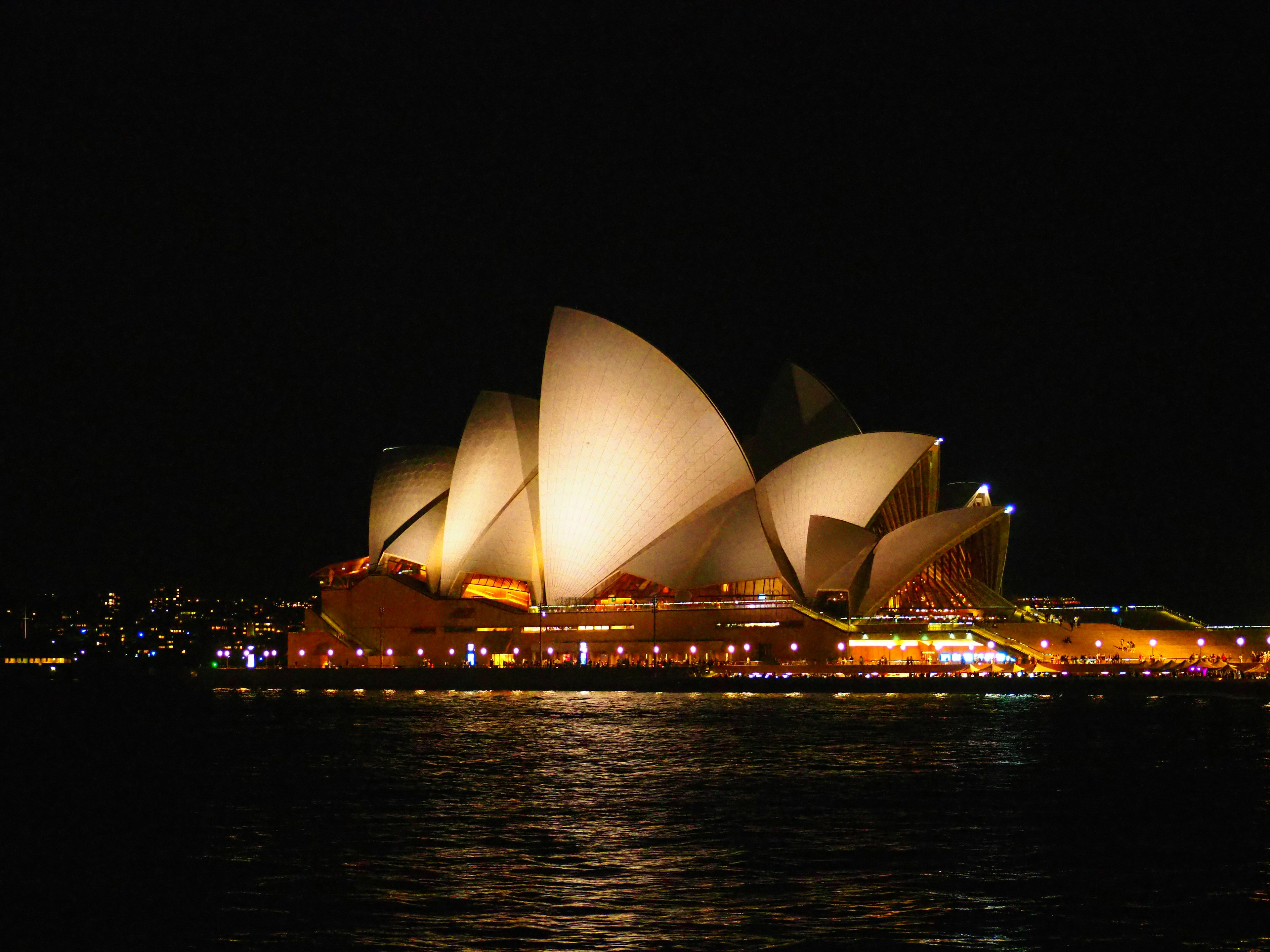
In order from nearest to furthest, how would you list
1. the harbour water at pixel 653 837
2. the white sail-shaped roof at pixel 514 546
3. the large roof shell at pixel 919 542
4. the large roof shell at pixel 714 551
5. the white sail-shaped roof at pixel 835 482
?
the harbour water at pixel 653 837
the white sail-shaped roof at pixel 835 482
the large roof shell at pixel 919 542
the large roof shell at pixel 714 551
the white sail-shaped roof at pixel 514 546

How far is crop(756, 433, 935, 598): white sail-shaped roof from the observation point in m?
56.3

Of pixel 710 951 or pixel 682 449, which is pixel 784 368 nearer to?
pixel 682 449

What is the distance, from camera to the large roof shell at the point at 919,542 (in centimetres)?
5719

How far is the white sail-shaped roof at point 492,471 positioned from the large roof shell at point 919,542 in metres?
16.3

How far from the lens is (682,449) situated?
56.2 metres

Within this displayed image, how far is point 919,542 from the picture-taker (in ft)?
188

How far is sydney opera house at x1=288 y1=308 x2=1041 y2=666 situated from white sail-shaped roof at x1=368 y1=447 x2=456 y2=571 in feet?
0.78

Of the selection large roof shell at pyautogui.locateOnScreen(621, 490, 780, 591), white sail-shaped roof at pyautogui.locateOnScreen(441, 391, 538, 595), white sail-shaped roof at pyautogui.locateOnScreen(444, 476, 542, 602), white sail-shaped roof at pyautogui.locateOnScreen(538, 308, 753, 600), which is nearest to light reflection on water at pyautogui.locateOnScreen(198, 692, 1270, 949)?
white sail-shaped roof at pyautogui.locateOnScreen(538, 308, 753, 600)

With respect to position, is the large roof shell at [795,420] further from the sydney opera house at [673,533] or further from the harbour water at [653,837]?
the harbour water at [653,837]

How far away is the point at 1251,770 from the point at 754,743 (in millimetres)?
10407

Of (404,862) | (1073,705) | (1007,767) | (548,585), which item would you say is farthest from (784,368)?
(404,862)

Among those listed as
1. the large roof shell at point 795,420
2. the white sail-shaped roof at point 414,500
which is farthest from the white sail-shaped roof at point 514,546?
the large roof shell at point 795,420

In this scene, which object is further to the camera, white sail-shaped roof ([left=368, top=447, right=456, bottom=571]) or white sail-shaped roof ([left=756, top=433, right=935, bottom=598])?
white sail-shaped roof ([left=368, top=447, right=456, bottom=571])

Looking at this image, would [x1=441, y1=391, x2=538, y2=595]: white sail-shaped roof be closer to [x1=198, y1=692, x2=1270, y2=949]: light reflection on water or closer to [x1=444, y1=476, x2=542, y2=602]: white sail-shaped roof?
[x1=444, y1=476, x2=542, y2=602]: white sail-shaped roof
